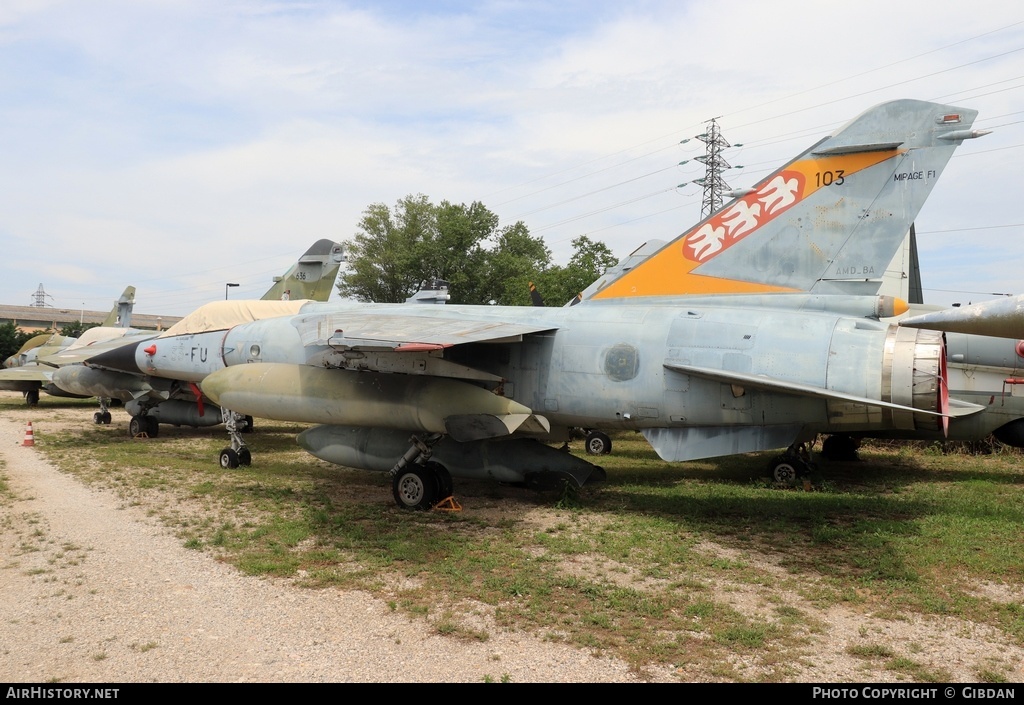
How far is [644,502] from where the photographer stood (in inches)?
392

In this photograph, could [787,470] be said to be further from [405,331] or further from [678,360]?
[405,331]

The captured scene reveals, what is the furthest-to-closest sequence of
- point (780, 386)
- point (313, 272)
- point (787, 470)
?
point (313, 272) < point (787, 470) < point (780, 386)

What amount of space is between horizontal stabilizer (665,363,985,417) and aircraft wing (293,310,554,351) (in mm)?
2121

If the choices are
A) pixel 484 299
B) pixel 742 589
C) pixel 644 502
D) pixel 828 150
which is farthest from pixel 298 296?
pixel 484 299

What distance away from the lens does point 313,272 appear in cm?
2188

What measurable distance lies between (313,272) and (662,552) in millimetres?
16981

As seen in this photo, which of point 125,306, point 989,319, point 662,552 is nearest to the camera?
point 989,319

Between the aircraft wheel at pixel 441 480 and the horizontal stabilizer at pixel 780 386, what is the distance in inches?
133

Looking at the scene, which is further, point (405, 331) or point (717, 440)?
point (405, 331)

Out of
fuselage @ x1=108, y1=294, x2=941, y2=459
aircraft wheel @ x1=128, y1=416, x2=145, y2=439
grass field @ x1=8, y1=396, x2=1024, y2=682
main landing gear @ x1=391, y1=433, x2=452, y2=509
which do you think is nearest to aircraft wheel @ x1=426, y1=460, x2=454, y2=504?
main landing gear @ x1=391, y1=433, x2=452, y2=509

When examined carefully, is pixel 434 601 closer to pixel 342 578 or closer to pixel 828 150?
pixel 342 578

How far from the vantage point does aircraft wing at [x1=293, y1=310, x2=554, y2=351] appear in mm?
8125

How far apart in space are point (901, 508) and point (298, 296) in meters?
17.6

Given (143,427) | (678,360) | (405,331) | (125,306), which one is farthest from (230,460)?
(125,306)
